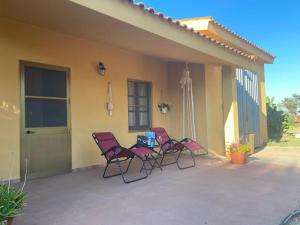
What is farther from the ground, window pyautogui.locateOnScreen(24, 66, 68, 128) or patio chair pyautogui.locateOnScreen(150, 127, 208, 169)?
window pyautogui.locateOnScreen(24, 66, 68, 128)

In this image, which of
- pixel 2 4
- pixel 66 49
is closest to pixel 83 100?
pixel 66 49

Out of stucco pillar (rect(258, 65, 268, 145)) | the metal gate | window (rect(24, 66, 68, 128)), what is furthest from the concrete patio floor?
stucco pillar (rect(258, 65, 268, 145))

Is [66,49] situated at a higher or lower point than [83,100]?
higher

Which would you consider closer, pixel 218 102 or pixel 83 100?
pixel 83 100

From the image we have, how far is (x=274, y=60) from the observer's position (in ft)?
39.5

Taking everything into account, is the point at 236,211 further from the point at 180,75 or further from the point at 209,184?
the point at 180,75

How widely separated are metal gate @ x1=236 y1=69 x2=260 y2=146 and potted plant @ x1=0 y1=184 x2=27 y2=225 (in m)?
7.41

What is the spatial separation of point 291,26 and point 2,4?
1189cm

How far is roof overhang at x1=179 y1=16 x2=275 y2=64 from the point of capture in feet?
27.0

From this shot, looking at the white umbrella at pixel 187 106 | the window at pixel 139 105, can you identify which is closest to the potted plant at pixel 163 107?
the window at pixel 139 105

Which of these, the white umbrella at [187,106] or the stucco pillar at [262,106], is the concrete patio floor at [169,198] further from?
the stucco pillar at [262,106]

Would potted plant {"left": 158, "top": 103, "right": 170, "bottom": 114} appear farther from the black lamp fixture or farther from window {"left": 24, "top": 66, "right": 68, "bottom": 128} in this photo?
window {"left": 24, "top": 66, "right": 68, "bottom": 128}

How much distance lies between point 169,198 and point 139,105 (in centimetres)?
420

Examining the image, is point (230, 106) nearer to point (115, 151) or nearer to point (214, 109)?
point (214, 109)
